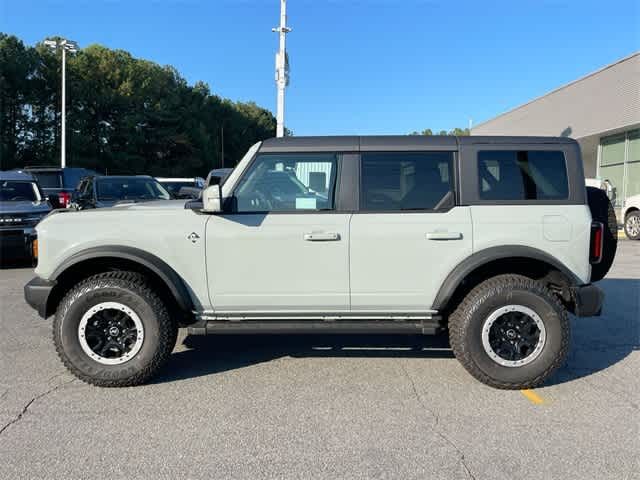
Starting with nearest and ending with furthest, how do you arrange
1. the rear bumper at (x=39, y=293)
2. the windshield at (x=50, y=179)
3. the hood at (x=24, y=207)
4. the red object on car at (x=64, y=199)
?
the rear bumper at (x=39, y=293)
the hood at (x=24, y=207)
the red object on car at (x=64, y=199)
the windshield at (x=50, y=179)

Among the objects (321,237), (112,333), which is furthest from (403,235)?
(112,333)

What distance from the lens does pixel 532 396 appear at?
3.60 meters

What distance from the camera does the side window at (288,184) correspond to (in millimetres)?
3816

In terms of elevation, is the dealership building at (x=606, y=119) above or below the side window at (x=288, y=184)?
above

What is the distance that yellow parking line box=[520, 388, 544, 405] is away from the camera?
351 centimetres

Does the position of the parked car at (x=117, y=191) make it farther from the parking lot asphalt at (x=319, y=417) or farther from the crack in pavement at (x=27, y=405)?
the crack in pavement at (x=27, y=405)

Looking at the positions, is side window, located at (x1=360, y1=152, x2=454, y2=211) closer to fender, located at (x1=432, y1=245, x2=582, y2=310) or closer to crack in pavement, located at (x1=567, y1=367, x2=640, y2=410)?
fender, located at (x1=432, y1=245, x2=582, y2=310)

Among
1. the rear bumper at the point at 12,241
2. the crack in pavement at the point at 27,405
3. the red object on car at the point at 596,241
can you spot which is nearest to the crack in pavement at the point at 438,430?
the red object on car at the point at 596,241

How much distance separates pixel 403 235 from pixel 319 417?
145 centimetres

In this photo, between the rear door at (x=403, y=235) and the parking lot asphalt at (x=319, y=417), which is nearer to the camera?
the parking lot asphalt at (x=319, y=417)

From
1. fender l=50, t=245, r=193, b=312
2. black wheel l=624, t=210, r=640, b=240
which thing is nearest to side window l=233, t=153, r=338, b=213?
fender l=50, t=245, r=193, b=312

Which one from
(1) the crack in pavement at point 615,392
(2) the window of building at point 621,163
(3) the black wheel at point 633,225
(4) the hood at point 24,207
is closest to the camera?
(1) the crack in pavement at point 615,392

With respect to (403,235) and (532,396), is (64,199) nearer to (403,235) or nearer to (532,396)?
(403,235)

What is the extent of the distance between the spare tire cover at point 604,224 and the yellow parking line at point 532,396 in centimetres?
126
